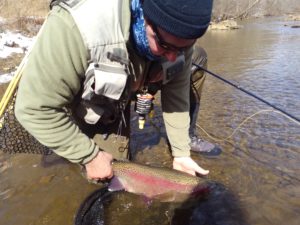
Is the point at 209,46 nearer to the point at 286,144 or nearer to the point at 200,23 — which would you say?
the point at 286,144

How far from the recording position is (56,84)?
1994 mm

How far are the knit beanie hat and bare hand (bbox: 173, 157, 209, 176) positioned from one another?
1323 mm

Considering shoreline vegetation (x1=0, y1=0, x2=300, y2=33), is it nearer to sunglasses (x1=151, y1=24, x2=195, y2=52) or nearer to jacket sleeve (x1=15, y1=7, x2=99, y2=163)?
jacket sleeve (x1=15, y1=7, x2=99, y2=163)

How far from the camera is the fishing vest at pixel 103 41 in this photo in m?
1.97

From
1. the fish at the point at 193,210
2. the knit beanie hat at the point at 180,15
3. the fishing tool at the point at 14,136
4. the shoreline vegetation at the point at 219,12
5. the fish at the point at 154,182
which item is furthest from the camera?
the shoreline vegetation at the point at 219,12

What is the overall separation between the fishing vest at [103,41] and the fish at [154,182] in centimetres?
66

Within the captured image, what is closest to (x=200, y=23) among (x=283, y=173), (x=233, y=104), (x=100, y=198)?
(x=100, y=198)

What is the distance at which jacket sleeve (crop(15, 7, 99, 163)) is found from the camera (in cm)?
192

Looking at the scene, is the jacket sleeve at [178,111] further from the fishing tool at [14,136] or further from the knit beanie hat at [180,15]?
the fishing tool at [14,136]

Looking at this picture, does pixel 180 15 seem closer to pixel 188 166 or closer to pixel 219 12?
pixel 188 166

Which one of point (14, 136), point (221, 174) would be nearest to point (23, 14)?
point (14, 136)

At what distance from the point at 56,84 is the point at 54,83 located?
15 mm

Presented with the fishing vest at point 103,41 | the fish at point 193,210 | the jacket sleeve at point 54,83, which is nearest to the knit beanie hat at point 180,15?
the fishing vest at point 103,41

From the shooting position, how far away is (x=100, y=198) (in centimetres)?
295
